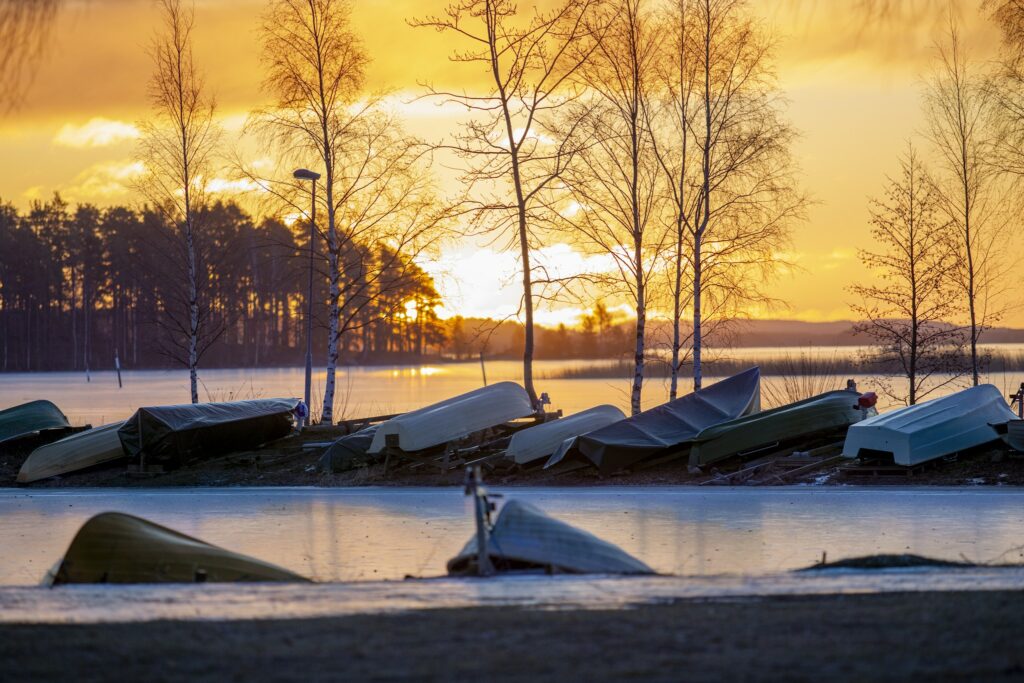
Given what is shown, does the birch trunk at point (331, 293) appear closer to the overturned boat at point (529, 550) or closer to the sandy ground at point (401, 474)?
the sandy ground at point (401, 474)

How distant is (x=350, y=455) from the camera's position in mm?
20953

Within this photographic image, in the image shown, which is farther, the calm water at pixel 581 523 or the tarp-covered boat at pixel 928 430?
Answer: the tarp-covered boat at pixel 928 430

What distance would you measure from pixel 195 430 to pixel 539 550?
1451 cm

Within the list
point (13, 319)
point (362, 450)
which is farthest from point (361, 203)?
point (13, 319)

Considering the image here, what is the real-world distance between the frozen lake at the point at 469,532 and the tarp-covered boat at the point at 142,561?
0.50m

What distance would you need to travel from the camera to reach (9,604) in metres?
7.55

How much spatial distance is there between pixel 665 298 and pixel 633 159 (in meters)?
5.06

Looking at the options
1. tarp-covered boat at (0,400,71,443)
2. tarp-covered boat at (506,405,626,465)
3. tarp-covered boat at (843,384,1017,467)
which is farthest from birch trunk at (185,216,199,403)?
tarp-covered boat at (843,384,1017,467)

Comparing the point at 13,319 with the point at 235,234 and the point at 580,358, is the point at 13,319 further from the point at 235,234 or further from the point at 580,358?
the point at 580,358

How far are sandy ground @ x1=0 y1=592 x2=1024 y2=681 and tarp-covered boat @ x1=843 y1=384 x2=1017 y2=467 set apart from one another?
11.1 m

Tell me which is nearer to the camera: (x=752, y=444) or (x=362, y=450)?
(x=752, y=444)

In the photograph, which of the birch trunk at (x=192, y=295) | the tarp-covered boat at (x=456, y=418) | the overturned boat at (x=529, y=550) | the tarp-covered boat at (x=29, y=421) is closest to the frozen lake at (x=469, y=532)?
the overturned boat at (x=529, y=550)

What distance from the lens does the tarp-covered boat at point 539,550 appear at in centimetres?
904

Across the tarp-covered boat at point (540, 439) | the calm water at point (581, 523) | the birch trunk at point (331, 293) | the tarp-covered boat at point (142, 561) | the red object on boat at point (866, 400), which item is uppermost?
the birch trunk at point (331, 293)
